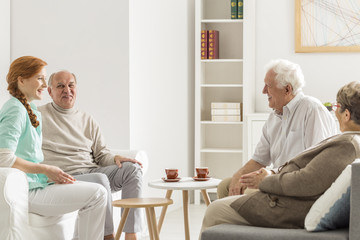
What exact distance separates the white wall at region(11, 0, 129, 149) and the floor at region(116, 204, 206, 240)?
73 cm

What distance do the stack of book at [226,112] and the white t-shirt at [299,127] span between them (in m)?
2.31

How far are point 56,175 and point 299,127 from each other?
137 centimetres

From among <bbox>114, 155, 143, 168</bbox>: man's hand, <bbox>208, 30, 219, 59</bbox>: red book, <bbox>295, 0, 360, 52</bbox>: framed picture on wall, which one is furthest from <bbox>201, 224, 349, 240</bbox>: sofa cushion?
<bbox>295, 0, 360, 52</bbox>: framed picture on wall

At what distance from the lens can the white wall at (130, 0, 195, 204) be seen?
15.4ft

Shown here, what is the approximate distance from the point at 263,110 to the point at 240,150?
0.54 metres

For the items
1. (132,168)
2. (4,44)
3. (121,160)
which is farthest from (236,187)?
(4,44)

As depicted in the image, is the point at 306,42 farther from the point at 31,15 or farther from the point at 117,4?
the point at 31,15

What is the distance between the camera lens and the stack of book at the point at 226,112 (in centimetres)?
588

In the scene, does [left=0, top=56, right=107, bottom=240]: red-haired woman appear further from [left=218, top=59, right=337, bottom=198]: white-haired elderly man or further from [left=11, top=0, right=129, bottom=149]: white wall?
[left=11, top=0, right=129, bottom=149]: white wall

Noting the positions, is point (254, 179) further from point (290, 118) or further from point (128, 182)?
point (128, 182)

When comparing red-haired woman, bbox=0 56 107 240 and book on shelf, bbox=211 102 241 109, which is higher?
book on shelf, bbox=211 102 241 109

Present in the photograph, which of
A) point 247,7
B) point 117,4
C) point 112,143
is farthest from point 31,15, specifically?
point 247,7

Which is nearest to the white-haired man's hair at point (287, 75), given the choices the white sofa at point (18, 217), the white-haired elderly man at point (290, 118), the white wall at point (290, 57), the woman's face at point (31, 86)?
the white-haired elderly man at point (290, 118)

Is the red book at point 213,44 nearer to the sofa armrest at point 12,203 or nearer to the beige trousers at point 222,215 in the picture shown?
the sofa armrest at point 12,203
